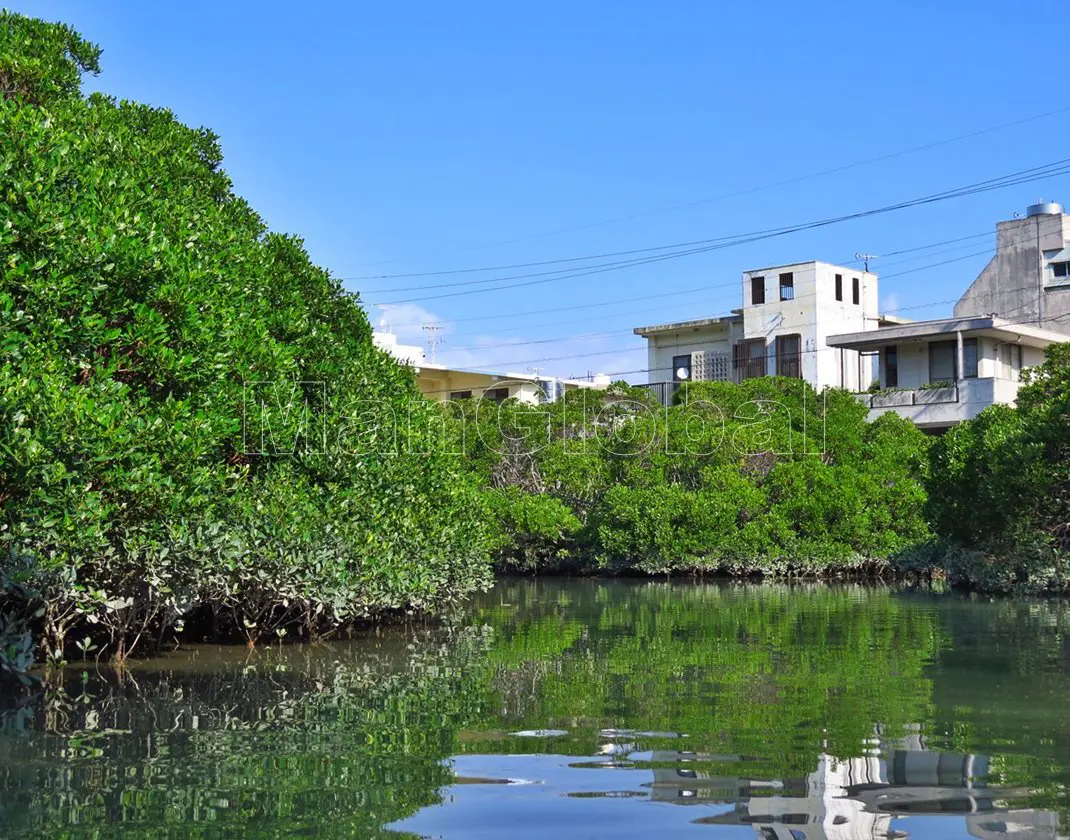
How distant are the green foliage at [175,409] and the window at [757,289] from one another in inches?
1377

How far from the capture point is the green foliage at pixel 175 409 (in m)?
11.1

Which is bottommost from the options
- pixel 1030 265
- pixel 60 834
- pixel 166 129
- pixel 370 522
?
pixel 60 834

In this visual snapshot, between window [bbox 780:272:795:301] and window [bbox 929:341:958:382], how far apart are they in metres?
9.12

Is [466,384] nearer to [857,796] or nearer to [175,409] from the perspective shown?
[175,409]

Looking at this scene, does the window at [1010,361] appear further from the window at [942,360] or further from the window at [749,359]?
the window at [749,359]

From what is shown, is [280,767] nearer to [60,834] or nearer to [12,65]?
[60,834]

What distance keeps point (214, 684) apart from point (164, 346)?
333 centimetres

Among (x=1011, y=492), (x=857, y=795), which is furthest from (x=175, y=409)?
(x=1011, y=492)

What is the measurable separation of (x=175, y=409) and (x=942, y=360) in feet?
111

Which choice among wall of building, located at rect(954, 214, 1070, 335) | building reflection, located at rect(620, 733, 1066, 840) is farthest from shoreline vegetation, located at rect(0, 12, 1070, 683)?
wall of building, located at rect(954, 214, 1070, 335)

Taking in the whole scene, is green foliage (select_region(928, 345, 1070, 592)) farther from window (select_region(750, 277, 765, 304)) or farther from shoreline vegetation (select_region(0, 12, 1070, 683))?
window (select_region(750, 277, 765, 304))

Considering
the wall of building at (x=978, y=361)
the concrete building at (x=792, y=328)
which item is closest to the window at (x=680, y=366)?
the concrete building at (x=792, y=328)

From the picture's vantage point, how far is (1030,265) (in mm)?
45906

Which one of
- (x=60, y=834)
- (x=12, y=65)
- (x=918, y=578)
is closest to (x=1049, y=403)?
(x=918, y=578)
